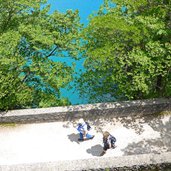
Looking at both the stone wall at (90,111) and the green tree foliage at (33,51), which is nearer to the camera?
the stone wall at (90,111)

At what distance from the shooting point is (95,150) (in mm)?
16156

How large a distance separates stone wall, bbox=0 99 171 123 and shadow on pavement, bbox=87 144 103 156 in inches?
62.5

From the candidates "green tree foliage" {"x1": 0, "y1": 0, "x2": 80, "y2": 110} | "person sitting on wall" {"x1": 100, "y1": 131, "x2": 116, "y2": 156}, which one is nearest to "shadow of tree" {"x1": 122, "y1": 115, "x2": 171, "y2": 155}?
"person sitting on wall" {"x1": 100, "y1": 131, "x2": 116, "y2": 156}

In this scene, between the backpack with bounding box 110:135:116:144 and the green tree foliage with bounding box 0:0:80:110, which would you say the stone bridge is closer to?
the backpack with bounding box 110:135:116:144

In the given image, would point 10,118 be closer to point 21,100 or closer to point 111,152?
point 21,100

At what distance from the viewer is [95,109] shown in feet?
56.3

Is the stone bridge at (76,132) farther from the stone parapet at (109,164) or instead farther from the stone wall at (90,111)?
the stone parapet at (109,164)

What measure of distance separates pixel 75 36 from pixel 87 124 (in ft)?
13.5

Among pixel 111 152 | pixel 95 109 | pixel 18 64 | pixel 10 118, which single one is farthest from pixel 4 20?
pixel 111 152

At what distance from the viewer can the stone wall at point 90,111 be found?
17156mm

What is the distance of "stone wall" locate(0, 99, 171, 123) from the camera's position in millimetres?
17156

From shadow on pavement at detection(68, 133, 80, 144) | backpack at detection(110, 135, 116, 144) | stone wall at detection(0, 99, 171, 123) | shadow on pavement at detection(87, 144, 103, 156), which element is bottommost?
shadow on pavement at detection(87, 144, 103, 156)

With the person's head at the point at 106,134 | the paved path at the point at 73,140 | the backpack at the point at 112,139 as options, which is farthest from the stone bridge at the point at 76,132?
the person's head at the point at 106,134

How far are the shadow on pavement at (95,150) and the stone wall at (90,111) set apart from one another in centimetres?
159
